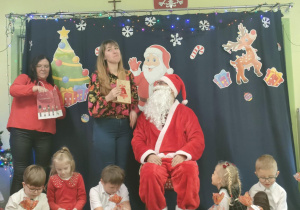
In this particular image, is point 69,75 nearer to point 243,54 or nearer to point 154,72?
point 154,72

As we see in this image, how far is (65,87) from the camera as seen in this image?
415 cm

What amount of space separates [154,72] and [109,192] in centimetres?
158

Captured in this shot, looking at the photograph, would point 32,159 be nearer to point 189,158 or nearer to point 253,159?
point 189,158

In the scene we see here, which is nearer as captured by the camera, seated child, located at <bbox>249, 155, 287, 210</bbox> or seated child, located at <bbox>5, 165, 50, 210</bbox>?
seated child, located at <bbox>5, 165, 50, 210</bbox>

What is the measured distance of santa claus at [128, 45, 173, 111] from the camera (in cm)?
415

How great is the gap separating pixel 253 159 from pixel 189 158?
1.13 meters

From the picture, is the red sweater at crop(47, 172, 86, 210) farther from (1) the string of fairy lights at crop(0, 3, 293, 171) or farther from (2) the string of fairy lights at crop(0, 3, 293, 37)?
(2) the string of fairy lights at crop(0, 3, 293, 37)

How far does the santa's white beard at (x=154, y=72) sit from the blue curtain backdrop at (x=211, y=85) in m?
0.15

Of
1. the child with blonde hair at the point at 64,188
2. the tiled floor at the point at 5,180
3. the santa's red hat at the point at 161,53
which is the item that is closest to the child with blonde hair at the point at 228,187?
the child with blonde hair at the point at 64,188

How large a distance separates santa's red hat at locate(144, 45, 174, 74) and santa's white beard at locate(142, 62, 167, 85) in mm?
47

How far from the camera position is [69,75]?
13.6ft

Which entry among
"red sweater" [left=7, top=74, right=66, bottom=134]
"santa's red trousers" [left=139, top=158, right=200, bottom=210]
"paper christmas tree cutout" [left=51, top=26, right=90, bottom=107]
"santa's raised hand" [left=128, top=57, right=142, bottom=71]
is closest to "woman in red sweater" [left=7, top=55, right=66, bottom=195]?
"red sweater" [left=7, top=74, right=66, bottom=134]

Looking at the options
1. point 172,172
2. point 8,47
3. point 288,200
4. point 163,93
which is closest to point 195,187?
point 172,172

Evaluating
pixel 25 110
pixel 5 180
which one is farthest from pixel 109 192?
pixel 5 180
